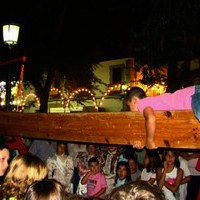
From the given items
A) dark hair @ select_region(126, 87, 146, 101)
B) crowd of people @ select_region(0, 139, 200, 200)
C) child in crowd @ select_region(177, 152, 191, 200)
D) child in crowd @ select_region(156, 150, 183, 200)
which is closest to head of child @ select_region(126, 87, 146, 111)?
dark hair @ select_region(126, 87, 146, 101)

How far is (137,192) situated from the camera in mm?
1822

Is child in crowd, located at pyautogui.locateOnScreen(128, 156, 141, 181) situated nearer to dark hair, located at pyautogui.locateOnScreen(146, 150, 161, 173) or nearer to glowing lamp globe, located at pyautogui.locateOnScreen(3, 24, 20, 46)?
dark hair, located at pyautogui.locateOnScreen(146, 150, 161, 173)

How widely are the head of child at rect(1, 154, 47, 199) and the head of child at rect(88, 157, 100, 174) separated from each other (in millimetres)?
3502

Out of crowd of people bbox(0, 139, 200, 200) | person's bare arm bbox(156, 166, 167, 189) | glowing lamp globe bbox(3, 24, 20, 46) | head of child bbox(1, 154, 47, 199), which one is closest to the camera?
head of child bbox(1, 154, 47, 199)

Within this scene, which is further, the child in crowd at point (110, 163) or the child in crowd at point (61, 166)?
the child in crowd at point (61, 166)

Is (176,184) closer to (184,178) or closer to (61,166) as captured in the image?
(184,178)

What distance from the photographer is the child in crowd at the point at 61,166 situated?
734 centimetres

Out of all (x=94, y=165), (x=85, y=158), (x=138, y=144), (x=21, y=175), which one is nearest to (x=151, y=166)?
(x=94, y=165)

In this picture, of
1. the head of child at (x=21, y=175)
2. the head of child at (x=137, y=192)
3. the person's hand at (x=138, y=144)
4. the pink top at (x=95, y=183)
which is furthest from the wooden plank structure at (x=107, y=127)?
the pink top at (x=95, y=183)

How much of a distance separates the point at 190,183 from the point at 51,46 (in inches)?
436

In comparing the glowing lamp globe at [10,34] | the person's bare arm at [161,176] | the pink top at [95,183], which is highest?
the glowing lamp globe at [10,34]

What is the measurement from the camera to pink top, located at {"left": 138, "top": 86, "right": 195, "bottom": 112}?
117 inches

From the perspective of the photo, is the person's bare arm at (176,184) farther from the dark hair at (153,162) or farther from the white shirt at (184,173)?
the dark hair at (153,162)

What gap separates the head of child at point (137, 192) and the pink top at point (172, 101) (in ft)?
3.95
